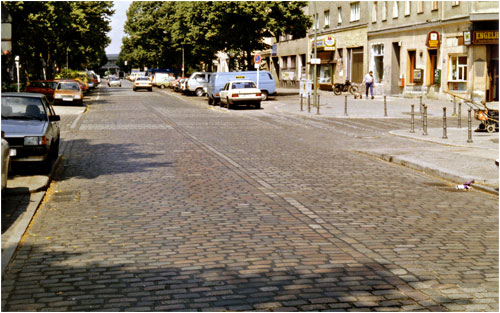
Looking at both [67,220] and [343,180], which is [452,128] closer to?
[343,180]

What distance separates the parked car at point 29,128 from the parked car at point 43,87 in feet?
93.4

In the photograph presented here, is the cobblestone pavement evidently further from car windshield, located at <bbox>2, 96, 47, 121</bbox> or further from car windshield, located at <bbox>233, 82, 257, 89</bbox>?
car windshield, located at <bbox>233, 82, 257, 89</bbox>

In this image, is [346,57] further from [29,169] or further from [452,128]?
[29,169]

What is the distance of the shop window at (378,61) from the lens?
49.6m

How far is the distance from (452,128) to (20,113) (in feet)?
48.3

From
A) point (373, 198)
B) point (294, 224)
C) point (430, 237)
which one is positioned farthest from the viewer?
point (373, 198)

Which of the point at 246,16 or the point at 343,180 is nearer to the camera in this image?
the point at 343,180

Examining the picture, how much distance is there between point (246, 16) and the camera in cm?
5109

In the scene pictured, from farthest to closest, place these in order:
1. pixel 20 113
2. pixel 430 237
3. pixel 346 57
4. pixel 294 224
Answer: pixel 346 57 < pixel 20 113 < pixel 294 224 < pixel 430 237

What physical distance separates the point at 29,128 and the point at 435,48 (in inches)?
1298

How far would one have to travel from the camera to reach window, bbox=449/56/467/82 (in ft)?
128

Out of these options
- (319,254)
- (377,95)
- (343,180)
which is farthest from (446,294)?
(377,95)

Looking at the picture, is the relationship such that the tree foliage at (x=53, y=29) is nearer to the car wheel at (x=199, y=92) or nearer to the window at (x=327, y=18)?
the car wheel at (x=199, y=92)

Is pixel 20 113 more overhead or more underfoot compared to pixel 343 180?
more overhead
